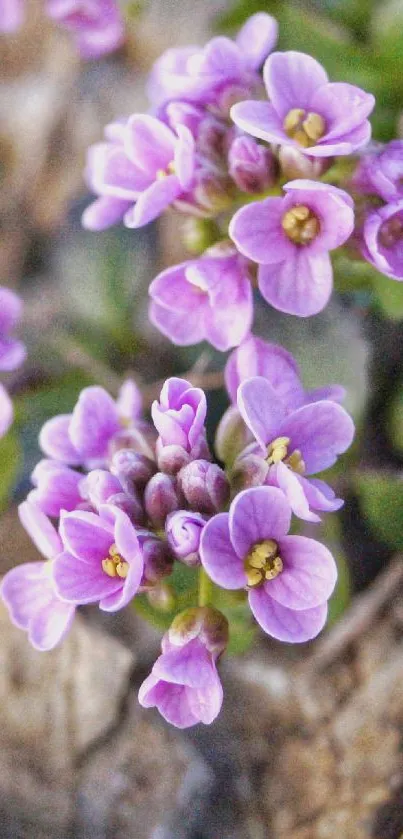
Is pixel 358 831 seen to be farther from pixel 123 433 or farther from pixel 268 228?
pixel 268 228

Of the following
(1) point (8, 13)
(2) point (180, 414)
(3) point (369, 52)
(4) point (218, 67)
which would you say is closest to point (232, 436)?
(2) point (180, 414)

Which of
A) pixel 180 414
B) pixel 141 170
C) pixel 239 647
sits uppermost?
pixel 141 170

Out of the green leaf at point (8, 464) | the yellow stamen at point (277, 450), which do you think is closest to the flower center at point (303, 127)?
the yellow stamen at point (277, 450)

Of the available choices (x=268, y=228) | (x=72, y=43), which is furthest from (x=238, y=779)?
(x=72, y=43)

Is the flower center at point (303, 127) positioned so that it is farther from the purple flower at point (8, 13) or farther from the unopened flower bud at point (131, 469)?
the purple flower at point (8, 13)

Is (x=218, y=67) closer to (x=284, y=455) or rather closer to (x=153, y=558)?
(x=284, y=455)
